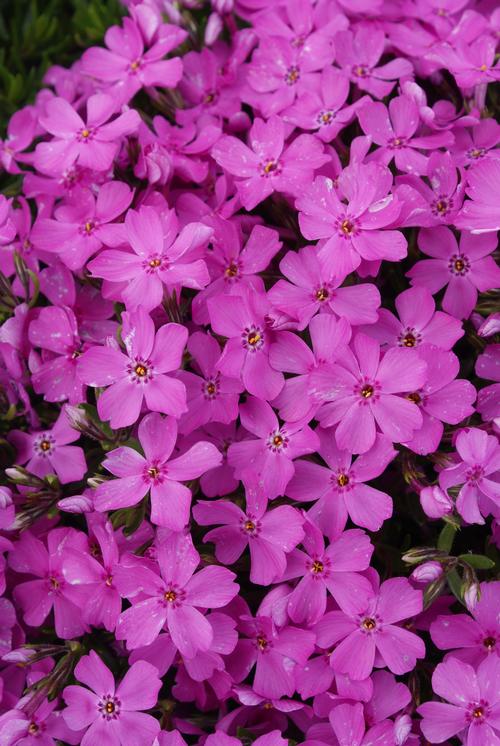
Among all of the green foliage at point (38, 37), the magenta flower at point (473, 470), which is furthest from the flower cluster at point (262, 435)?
the green foliage at point (38, 37)

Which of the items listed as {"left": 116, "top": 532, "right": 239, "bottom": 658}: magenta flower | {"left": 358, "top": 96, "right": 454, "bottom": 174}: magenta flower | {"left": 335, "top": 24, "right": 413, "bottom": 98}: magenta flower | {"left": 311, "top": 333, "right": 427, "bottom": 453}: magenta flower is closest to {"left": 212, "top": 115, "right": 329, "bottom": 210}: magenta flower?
{"left": 358, "top": 96, "right": 454, "bottom": 174}: magenta flower

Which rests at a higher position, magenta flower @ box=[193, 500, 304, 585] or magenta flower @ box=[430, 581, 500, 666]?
magenta flower @ box=[193, 500, 304, 585]

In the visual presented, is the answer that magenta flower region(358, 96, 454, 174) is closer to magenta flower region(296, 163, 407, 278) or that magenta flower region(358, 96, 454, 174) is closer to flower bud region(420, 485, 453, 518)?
magenta flower region(296, 163, 407, 278)

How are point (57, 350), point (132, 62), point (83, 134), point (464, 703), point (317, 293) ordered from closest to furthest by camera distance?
A: point (464, 703) < point (317, 293) < point (57, 350) < point (83, 134) < point (132, 62)

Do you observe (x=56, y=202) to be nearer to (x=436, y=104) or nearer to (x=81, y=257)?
(x=81, y=257)

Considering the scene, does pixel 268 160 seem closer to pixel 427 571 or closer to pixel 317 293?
pixel 317 293

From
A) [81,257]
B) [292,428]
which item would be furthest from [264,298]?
[81,257]

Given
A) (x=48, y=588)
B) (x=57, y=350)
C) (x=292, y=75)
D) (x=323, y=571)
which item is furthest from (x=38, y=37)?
(x=323, y=571)

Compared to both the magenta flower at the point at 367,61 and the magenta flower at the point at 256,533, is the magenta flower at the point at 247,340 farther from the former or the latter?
the magenta flower at the point at 367,61
